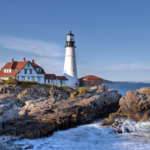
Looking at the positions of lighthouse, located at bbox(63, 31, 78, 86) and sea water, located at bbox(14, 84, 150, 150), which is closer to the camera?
sea water, located at bbox(14, 84, 150, 150)


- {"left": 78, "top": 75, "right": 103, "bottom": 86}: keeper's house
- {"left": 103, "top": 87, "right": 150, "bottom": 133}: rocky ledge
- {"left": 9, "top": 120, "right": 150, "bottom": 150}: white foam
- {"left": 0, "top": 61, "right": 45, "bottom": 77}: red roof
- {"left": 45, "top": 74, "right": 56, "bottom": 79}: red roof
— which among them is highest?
{"left": 0, "top": 61, "right": 45, "bottom": 77}: red roof

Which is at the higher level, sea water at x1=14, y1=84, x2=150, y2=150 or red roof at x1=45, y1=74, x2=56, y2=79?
red roof at x1=45, y1=74, x2=56, y2=79

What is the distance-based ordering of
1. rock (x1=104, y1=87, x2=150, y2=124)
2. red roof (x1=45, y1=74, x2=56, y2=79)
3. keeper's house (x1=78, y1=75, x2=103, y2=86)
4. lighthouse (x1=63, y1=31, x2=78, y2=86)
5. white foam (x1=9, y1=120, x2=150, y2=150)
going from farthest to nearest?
keeper's house (x1=78, y1=75, x2=103, y2=86), lighthouse (x1=63, y1=31, x2=78, y2=86), red roof (x1=45, y1=74, x2=56, y2=79), rock (x1=104, y1=87, x2=150, y2=124), white foam (x1=9, y1=120, x2=150, y2=150)

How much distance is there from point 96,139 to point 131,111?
595 centimetres

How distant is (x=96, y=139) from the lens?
1229cm

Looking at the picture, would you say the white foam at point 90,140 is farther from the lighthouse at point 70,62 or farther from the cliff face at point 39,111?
the lighthouse at point 70,62

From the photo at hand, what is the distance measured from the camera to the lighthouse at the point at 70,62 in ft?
112

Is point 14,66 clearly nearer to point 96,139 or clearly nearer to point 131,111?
point 131,111

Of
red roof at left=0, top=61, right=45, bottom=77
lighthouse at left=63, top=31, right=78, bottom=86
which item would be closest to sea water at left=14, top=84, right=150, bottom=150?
red roof at left=0, top=61, right=45, bottom=77

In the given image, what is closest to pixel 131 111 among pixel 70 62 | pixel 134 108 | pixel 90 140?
pixel 134 108

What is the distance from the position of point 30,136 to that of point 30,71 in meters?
20.8

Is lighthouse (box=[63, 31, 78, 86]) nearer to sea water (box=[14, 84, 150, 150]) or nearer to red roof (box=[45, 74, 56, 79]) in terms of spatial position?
red roof (box=[45, 74, 56, 79])

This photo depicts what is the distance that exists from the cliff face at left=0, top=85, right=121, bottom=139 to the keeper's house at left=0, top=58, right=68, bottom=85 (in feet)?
25.8

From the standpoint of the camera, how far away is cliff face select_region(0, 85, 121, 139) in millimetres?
12484
